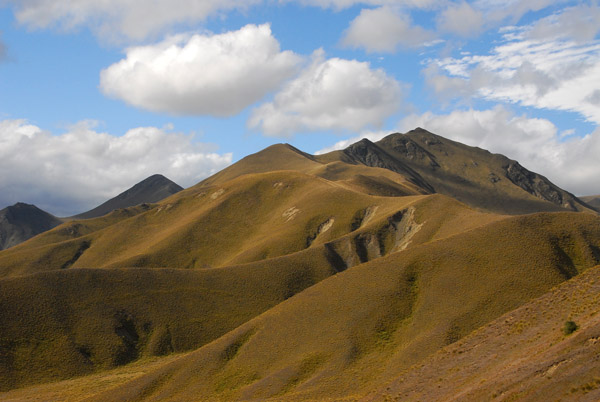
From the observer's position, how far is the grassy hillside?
238 feet

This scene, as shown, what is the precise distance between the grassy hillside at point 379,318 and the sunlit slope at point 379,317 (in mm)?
159

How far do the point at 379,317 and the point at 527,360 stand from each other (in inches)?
1598

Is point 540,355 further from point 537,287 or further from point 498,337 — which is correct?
point 537,287

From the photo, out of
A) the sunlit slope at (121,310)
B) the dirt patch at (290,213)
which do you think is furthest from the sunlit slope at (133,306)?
the dirt patch at (290,213)

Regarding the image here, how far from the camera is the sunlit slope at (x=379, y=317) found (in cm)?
7269

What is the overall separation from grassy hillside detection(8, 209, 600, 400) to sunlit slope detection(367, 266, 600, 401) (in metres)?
12.6

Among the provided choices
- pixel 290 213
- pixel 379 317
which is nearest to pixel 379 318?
pixel 379 317

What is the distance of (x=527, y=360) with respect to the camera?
4178 centimetres

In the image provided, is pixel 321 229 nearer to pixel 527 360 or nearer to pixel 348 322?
pixel 348 322

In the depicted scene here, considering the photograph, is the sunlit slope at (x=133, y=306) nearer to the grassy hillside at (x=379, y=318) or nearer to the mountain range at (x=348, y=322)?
the mountain range at (x=348, y=322)

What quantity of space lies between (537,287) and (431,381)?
37.5 m

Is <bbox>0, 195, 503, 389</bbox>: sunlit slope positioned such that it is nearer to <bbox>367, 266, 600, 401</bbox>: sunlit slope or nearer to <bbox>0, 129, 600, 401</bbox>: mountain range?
<bbox>0, 129, 600, 401</bbox>: mountain range

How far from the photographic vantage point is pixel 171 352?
110 meters

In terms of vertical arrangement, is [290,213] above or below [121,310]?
above
